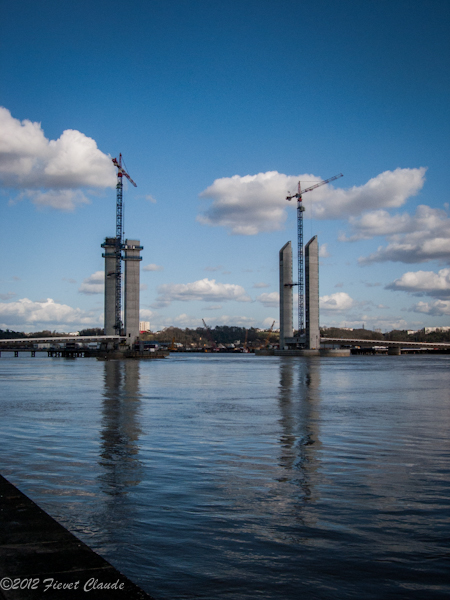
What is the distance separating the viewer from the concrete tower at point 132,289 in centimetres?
16912

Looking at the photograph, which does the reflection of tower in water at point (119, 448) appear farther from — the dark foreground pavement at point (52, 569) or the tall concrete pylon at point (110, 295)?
the tall concrete pylon at point (110, 295)

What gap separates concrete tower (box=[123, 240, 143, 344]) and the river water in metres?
147

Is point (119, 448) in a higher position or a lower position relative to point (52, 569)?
lower

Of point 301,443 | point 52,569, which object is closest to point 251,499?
point 52,569

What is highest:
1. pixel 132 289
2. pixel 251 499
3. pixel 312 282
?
pixel 312 282

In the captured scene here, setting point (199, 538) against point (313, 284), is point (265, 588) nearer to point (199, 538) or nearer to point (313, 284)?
point (199, 538)

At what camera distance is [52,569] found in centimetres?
536

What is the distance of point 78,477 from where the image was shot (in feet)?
41.2

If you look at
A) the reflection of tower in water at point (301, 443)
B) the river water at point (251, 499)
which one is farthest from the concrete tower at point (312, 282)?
the river water at point (251, 499)

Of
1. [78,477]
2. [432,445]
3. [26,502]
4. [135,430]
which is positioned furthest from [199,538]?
[135,430]

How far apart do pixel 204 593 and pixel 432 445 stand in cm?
1259

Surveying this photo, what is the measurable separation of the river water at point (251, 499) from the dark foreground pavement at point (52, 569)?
1.32 m

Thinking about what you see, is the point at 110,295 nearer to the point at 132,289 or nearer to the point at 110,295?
the point at 110,295

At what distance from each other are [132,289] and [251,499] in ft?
528
